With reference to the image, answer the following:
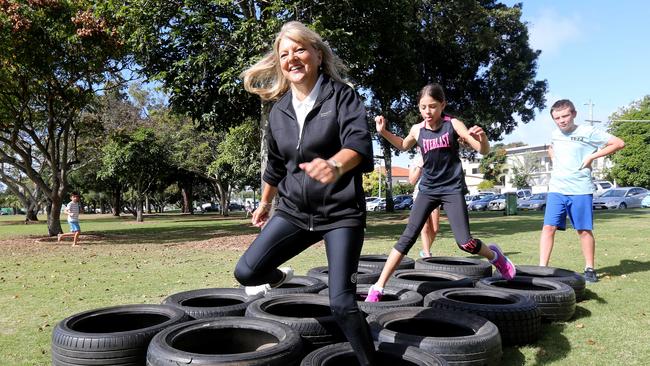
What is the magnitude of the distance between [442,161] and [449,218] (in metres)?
0.57

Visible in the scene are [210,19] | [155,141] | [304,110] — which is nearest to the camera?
[304,110]

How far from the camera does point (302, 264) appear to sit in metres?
8.62

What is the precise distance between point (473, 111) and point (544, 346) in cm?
2380

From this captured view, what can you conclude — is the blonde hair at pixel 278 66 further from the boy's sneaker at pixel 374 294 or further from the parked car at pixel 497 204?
the parked car at pixel 497 204

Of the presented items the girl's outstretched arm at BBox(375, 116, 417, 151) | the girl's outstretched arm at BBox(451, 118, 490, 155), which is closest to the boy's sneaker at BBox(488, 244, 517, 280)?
the girl's outstretched arm at BBox(451, 118, 490, 155)

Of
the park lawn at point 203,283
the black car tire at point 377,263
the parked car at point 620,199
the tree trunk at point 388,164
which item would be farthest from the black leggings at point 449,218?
the parked car at point 620,199

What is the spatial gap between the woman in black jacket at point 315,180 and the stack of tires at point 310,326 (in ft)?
1.49

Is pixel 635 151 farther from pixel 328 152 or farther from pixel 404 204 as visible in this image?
pixel 328 152

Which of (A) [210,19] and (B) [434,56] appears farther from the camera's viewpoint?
(B) [434,56]

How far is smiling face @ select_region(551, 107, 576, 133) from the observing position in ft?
20.4

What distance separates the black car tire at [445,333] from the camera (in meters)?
3.15

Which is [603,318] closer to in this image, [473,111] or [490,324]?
[490,324]

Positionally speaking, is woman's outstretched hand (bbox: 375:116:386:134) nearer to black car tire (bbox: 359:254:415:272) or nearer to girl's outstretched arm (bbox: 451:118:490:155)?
girl's outstretched arm (bbox: 451:118:490:155)

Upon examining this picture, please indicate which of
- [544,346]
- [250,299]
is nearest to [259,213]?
[250,299]
